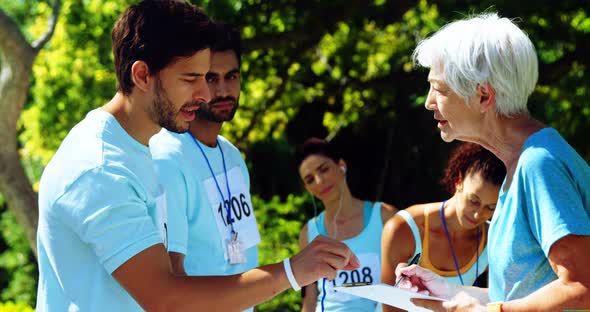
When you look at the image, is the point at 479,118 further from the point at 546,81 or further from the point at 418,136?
the point at 418,136

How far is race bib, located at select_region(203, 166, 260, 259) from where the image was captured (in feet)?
11.3

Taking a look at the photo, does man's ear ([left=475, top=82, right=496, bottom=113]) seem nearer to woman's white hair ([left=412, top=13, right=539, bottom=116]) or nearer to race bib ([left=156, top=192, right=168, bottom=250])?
woman's white hair ([left=412, top=13, right=539, bottom=116])

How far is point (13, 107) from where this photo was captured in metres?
6.70

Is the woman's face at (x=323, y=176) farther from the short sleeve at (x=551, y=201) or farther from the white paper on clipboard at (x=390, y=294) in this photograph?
the short sleeve at (x=551, y=201)

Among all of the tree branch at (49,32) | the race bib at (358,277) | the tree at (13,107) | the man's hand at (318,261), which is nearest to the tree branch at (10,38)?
the tree at (13,107)

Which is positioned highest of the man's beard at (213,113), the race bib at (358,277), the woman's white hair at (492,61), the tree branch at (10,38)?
the tree branch at (10,38)

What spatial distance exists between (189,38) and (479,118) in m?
0.92

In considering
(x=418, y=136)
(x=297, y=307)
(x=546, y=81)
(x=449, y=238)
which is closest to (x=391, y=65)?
(x=418, y=136)

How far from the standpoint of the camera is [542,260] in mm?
2164

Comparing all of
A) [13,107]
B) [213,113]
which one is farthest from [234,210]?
[13,107]

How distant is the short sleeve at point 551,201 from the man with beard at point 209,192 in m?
1.45

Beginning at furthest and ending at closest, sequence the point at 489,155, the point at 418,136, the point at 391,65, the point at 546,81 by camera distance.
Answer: the point at 418,136 → the point at 391,65 → the point at 546,81 → the point at 489,155

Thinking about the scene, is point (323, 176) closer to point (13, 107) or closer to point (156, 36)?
point (156, 36)

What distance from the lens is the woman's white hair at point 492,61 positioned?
7.45ft
